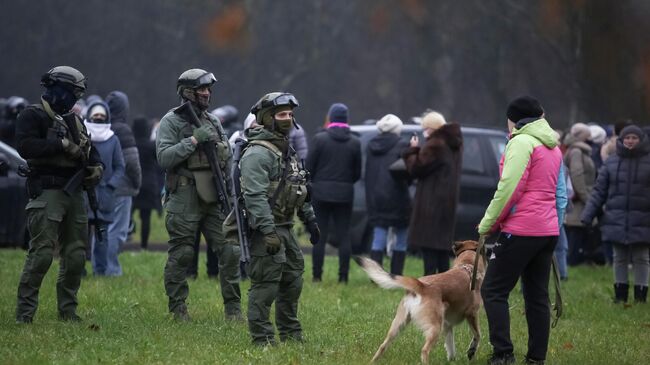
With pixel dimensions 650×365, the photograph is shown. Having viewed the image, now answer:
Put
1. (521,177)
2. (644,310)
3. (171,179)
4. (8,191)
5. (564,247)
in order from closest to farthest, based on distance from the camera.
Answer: (521,177), (171,179), (644,310), (564,247), (8,191)

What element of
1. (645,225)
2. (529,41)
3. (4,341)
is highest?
Result: (529,41)

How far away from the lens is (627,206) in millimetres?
12164

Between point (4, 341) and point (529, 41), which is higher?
point (529, 41)

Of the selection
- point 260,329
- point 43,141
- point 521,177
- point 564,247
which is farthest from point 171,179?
point 564,247

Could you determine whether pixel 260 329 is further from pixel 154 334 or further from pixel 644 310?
pixel 644 310

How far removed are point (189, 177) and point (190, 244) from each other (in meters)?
0.56

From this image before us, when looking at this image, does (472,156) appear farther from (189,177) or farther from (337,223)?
(189,177)

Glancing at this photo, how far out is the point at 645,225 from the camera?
1203 cm

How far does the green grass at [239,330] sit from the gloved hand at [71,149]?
1349 mm

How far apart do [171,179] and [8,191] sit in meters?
6.31

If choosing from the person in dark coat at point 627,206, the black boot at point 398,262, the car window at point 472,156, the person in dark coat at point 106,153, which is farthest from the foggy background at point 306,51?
the person in dark coat at point 106,153

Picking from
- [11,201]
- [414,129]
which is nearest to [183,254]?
[11,201]

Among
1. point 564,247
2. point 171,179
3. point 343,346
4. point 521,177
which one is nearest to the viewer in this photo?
point 521,177

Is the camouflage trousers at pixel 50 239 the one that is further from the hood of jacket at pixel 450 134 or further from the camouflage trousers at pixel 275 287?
the hood of jacket at pixel 450 134
